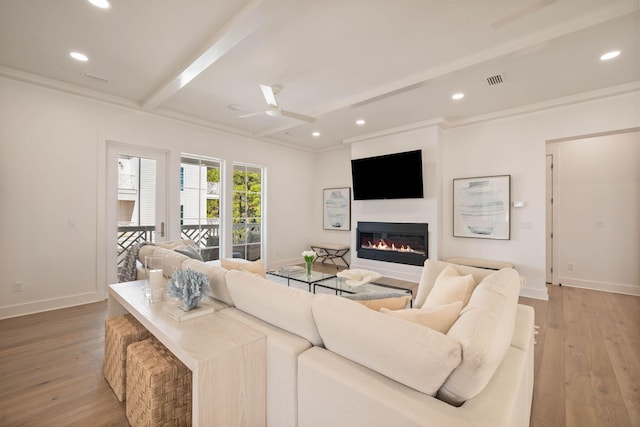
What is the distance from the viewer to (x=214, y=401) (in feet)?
4.02

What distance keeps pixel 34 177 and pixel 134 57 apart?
6.36 feet

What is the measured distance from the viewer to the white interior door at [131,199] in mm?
3918

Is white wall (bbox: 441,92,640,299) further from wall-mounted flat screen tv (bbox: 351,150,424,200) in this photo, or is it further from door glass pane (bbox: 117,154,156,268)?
door glass pane (bbox: 117,154,156,268)

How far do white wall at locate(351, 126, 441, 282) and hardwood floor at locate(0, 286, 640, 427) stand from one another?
190 cm

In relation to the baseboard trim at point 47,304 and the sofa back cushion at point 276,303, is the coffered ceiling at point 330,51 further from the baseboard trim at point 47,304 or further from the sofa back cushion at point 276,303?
the baseboard trim at point 47,304

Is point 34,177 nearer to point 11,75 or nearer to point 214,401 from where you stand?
point 11,75

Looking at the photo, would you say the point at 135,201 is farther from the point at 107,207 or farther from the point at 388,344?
the point at 388,344

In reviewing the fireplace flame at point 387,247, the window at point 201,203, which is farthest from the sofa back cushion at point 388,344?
the window at point 201,203

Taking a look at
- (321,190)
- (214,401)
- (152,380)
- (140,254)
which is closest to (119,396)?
(152,380)

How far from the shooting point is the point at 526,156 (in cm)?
417

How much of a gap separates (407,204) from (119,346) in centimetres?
442

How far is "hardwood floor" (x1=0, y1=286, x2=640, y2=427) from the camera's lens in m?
1.76

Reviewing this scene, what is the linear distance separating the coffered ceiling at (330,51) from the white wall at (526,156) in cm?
24

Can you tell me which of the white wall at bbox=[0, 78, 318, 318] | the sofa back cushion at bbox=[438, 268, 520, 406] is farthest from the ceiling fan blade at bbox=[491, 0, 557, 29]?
the white wall at bbox=[0, 78, 318, 318]
